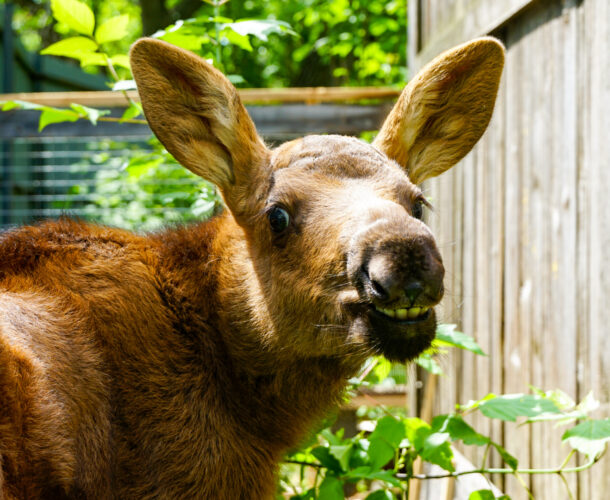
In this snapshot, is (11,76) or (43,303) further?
(11,76)

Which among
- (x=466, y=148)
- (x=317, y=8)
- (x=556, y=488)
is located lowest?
(x=556, y=488)

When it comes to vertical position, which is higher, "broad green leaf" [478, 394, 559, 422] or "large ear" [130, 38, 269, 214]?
"large ear" [130, 38, 269, 214]

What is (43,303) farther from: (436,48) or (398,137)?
(436,48)

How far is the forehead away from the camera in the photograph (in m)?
3.96

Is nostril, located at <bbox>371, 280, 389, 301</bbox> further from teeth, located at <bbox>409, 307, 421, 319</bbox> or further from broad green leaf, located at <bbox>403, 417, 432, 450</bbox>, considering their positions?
broad green leaf, located at <bbox>403, 417, 432, 450</bbox>

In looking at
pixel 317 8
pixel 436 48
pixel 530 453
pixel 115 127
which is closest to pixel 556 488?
pixel 530 453

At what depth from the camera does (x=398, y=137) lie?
15.1 feet

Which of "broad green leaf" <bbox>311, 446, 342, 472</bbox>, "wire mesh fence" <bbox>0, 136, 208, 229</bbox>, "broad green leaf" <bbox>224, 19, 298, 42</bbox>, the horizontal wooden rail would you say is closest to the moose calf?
"broad green leaf" <bbox>311, 446, 342, 472</bbox>

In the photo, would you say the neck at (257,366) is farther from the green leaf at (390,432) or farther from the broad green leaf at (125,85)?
the broad green leaf at (125,85)

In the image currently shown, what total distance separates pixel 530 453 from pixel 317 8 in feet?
40.4

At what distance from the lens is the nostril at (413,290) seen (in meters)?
3.12

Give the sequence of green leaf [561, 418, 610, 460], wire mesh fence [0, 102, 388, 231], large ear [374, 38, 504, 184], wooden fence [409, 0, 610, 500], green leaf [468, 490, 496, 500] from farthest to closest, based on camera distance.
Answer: wire mesh fence [0, 102, 388, 231], wooden fence [409, 0, 610, 500], large ear [374, 38, 504, 184], green leaf [468, 490, 496, 500], green leaf [561, 418, 610, 460]

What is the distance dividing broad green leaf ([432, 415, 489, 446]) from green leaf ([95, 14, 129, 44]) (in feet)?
9.78

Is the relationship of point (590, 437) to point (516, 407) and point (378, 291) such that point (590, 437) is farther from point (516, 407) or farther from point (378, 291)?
point (378, 291)
